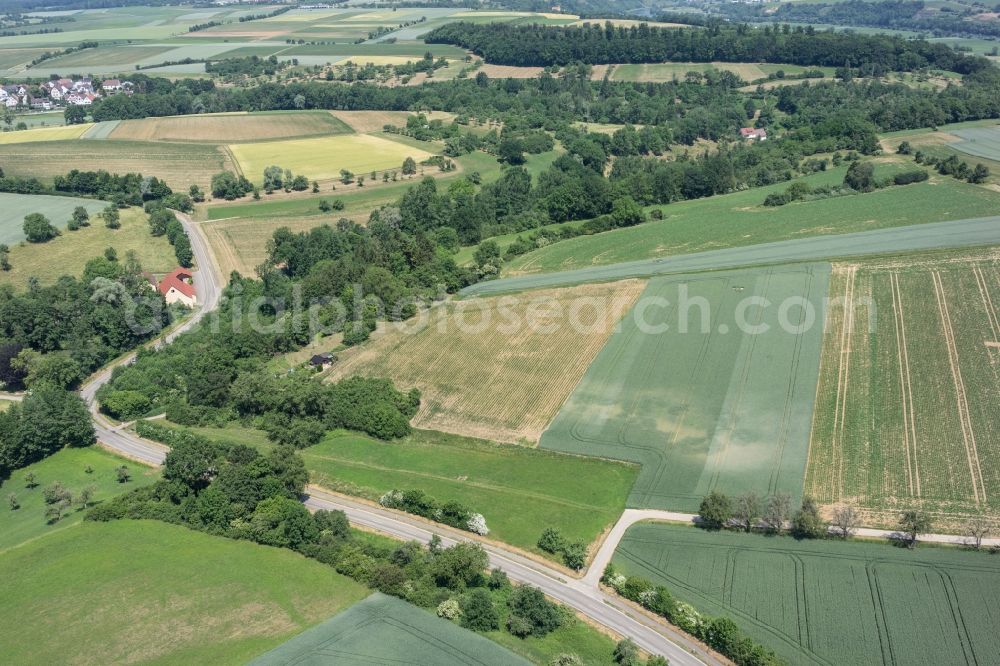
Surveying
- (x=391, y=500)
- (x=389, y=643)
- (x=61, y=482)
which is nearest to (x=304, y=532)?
(x=391, y=500)

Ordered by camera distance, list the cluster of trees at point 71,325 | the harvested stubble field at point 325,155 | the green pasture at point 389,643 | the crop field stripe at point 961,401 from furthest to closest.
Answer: the harvested stubble field at point 325,155 → the cluster of trees at point 71,325 → the crop field stripe at point 961,401 → the green pasture at point 389,643

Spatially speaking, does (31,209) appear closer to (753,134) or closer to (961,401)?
(753,134)

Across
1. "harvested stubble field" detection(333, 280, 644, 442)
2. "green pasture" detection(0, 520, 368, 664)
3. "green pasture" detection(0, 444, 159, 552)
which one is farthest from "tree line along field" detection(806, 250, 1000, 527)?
"green pasture" detection(0, 444, 159, 552)

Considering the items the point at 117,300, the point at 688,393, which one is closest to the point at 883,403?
the point at 688,393

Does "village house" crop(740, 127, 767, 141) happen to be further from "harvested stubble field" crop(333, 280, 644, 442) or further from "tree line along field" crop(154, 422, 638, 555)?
"tree line along field" crop(154, 422, 638, 555)

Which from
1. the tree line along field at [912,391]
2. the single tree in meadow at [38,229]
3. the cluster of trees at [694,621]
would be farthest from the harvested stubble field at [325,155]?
the cluster of trees at [694,621]

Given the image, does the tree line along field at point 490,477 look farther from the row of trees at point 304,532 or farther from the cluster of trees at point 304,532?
the cluster of trees at point 304,532
